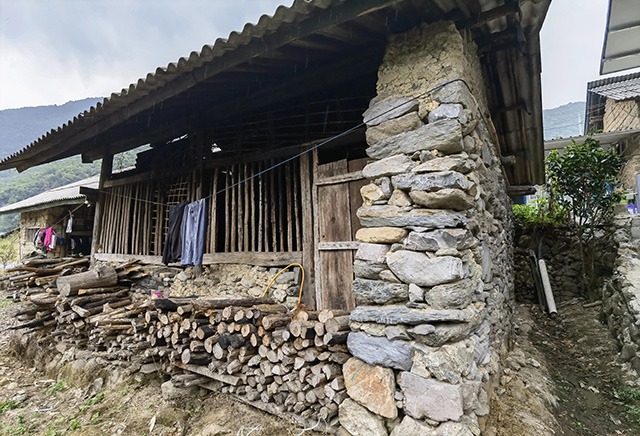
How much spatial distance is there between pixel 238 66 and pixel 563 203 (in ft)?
24.3

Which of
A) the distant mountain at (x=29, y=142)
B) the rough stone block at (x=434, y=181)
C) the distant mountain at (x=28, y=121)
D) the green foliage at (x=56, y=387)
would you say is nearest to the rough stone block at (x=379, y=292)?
the rough stone block at (x=434, y=181)

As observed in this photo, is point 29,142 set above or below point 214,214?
above

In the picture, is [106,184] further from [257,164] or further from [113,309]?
[257,164]

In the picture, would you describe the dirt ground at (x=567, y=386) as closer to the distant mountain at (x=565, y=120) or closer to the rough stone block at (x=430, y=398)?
the rough stone block at (x=430, y=398)

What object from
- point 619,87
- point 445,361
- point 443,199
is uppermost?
point 619,87

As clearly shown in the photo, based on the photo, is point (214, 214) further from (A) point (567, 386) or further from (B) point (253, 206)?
(A) point (567, 386)

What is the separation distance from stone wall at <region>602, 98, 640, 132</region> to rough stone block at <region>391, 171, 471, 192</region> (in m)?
11.1

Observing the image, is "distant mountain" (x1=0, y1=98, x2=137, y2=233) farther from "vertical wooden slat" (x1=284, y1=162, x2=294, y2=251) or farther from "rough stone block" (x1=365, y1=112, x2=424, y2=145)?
"rough stone block" (x1=365, y1=112, x2=424, y2=145)

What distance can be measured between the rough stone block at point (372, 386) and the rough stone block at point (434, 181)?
1294 mm

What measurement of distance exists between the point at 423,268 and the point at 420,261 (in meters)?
0.05

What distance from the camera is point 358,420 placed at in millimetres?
2205

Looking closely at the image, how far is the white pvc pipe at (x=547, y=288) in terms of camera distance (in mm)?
6273

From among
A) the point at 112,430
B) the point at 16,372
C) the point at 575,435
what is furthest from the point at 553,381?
the point at 16,372

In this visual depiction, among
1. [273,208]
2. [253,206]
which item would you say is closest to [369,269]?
[273,208]
